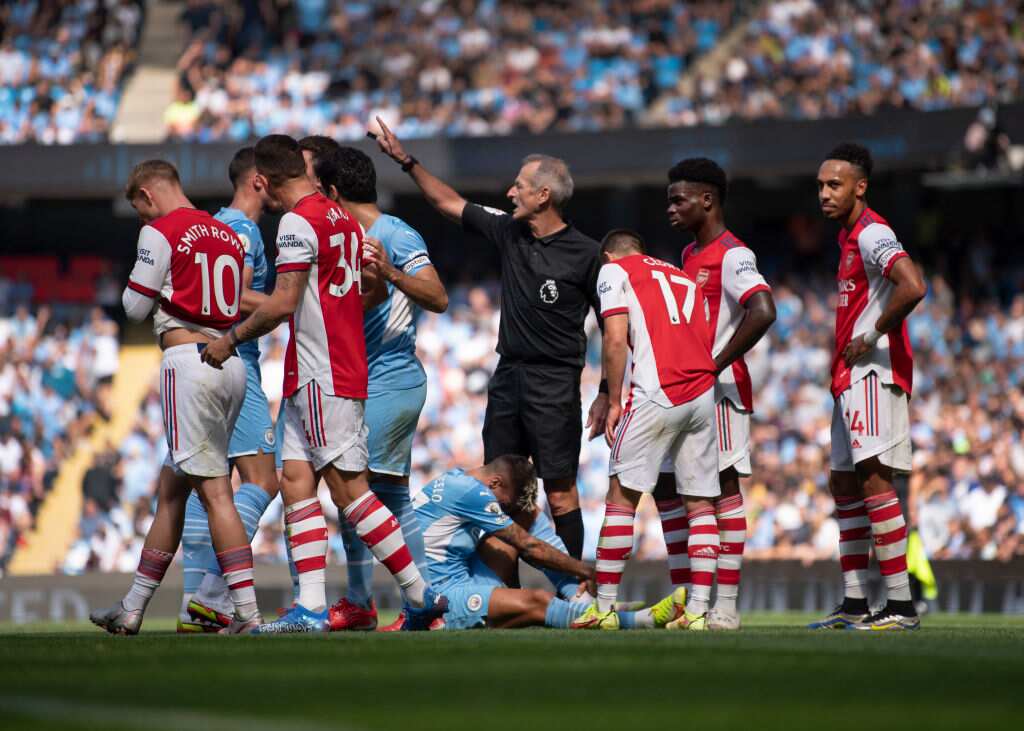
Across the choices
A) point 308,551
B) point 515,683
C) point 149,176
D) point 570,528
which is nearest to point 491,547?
point 570,528

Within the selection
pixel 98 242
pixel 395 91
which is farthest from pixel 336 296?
pixel 98 242

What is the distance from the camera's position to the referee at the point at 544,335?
8.97m

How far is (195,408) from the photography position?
7621 millimetres

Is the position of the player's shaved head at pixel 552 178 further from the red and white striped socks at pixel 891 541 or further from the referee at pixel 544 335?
the red and white striped socks at pixel 891 541

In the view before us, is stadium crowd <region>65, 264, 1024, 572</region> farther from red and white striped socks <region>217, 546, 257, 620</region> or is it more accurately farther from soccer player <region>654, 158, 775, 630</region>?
red and white striped socks <region>217, 546, 257, 620</region>

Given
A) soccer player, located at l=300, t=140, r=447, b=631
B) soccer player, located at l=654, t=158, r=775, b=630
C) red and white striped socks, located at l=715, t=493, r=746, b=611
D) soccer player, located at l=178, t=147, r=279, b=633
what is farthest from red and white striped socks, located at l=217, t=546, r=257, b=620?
red and white striped socks, located at l=715, t=493, r=746, b=611

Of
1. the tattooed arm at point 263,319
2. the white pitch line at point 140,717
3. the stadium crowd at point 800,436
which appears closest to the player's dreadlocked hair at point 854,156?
the tattooed arm at point 263,319

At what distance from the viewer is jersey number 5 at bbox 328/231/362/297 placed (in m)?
7.75

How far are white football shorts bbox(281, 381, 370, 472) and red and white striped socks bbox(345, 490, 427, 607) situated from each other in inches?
7.5

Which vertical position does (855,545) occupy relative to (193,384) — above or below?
below

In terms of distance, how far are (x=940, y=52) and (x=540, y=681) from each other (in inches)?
681

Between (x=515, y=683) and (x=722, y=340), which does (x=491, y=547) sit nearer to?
(x=722, y=340)

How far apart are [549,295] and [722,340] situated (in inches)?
41.7

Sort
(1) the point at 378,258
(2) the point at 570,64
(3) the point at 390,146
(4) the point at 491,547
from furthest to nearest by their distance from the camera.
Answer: (2) the point at 570,64
(3) the point at 390,146
(4) the point at 491,547
(1) the point at 378,258
